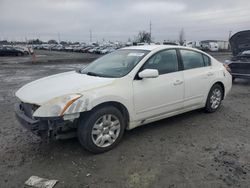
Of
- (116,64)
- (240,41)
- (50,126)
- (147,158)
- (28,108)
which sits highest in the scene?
(240,41)

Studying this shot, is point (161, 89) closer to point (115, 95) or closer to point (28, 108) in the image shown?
point (115, 95)

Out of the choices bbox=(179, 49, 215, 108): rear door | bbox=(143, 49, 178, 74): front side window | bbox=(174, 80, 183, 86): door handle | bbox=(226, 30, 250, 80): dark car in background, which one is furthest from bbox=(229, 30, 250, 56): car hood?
bbox=(174, 80, 183, 86): door handle

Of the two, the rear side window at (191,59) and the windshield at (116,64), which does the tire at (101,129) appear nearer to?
the windshield at (116,64)

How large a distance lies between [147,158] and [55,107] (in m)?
1.48

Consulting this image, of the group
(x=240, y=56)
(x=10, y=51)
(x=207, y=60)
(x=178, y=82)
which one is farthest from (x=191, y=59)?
(x=10, y=51)

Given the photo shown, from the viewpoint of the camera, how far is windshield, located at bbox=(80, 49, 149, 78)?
166 inches

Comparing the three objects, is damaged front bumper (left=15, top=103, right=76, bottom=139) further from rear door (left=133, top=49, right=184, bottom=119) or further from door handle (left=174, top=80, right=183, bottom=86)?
door handle (left=174, top=80, right=183, bottom=86)

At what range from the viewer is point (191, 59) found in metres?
5.15

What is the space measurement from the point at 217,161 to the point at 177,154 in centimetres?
56

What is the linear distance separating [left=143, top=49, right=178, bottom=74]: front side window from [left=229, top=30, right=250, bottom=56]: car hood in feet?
22.6

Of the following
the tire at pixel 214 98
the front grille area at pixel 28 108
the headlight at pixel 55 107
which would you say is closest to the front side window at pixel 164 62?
the tire at pixel 214 98

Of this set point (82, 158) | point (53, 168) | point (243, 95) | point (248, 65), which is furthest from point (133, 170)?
point (248, 65)

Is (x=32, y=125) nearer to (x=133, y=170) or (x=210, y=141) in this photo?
(x=133, y=170)

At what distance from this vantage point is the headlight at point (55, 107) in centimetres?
331
